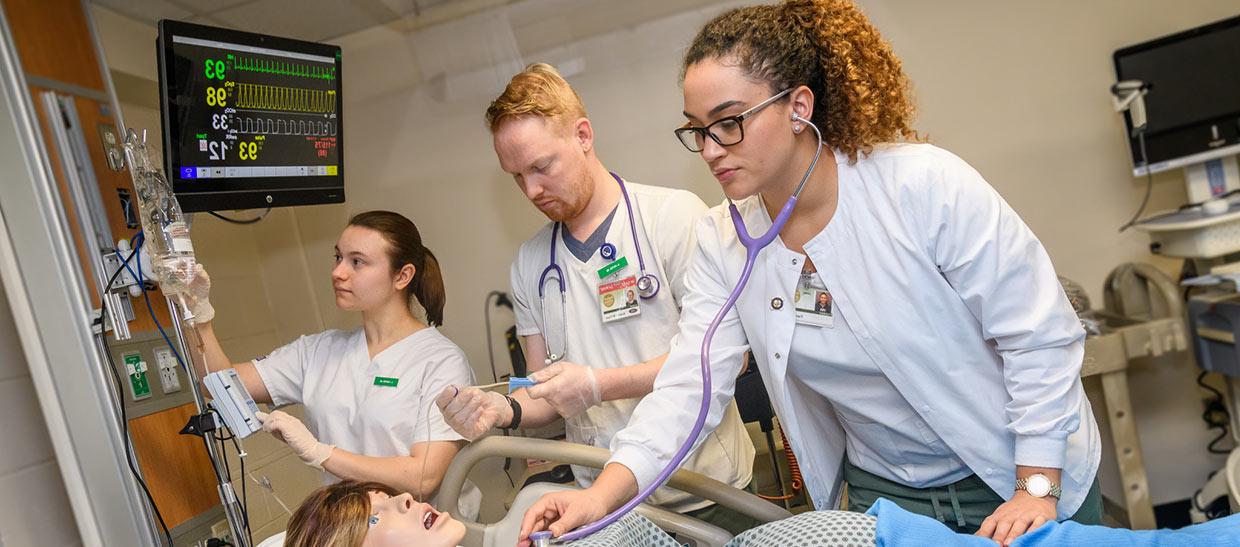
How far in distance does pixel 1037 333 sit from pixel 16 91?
76.3 inches

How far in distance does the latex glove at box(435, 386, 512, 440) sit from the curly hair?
689 millimetres

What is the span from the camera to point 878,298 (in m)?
1.39

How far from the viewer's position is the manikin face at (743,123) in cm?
135

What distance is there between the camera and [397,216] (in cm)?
184

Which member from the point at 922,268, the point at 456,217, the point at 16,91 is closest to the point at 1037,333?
the point at 922,268

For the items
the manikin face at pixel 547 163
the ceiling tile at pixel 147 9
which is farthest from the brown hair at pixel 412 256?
the ceiling tile at pixel 147 9

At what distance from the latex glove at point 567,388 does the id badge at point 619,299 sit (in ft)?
0.41

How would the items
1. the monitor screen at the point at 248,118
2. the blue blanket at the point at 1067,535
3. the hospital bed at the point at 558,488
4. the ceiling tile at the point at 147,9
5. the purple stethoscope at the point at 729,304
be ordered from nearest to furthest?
the blue blanket at the point at 1067,535 → the purple stethoscope at the point at 729,304 → the hospital bed at the point at 558,488 → the monitor screen at the point at 248,118 → the ceiling tile at the point at 147,9

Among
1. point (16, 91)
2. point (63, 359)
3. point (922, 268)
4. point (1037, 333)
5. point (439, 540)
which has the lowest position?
point (439, 540)

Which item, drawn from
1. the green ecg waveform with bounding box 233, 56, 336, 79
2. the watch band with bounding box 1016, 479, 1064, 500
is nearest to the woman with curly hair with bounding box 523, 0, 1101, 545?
the watch band with bounding box 1016, 479, 1064, 500

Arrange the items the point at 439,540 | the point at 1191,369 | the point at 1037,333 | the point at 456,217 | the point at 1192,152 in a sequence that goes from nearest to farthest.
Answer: the point at 1037,333 < the point at 439,540 < the point at 456,217 < the point at 1192,152 < the point at 1191,369

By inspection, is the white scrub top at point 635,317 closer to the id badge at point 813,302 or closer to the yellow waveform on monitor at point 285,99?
the id badge at point 813,302

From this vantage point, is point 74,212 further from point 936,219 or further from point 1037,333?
point 1037,333

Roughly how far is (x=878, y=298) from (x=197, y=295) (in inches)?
52.0
